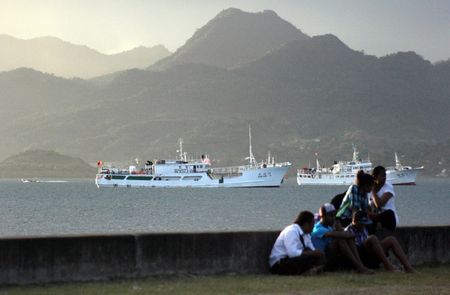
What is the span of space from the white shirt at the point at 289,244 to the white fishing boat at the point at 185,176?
107 m

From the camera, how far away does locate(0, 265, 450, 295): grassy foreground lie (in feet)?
31.8

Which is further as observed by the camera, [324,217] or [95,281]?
[324,217]

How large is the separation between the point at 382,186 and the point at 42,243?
16.0 feet

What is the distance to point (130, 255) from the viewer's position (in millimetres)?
10578

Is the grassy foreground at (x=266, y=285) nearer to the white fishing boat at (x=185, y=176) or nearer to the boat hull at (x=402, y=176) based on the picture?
the white fishing boat at (x=185, y=176)

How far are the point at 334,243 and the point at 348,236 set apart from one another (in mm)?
275

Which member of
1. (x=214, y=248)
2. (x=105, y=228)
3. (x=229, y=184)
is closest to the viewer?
(x=214, y=248)

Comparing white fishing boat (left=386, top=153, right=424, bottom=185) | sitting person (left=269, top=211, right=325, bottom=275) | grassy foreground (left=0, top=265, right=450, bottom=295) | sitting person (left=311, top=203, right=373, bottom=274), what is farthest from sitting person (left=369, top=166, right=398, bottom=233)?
white fishing boat (left=386, top=153, right=424, bottom=185)

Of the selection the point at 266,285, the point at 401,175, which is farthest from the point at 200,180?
the point at 266,285

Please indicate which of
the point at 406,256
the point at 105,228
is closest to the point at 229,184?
the point at 105,228

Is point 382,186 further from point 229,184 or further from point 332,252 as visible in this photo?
point 229,184

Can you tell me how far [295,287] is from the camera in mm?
10109

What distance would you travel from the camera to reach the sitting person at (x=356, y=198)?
456 inches

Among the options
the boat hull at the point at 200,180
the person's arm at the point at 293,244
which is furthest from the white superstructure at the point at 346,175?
the person's arm at the point at 293,244
